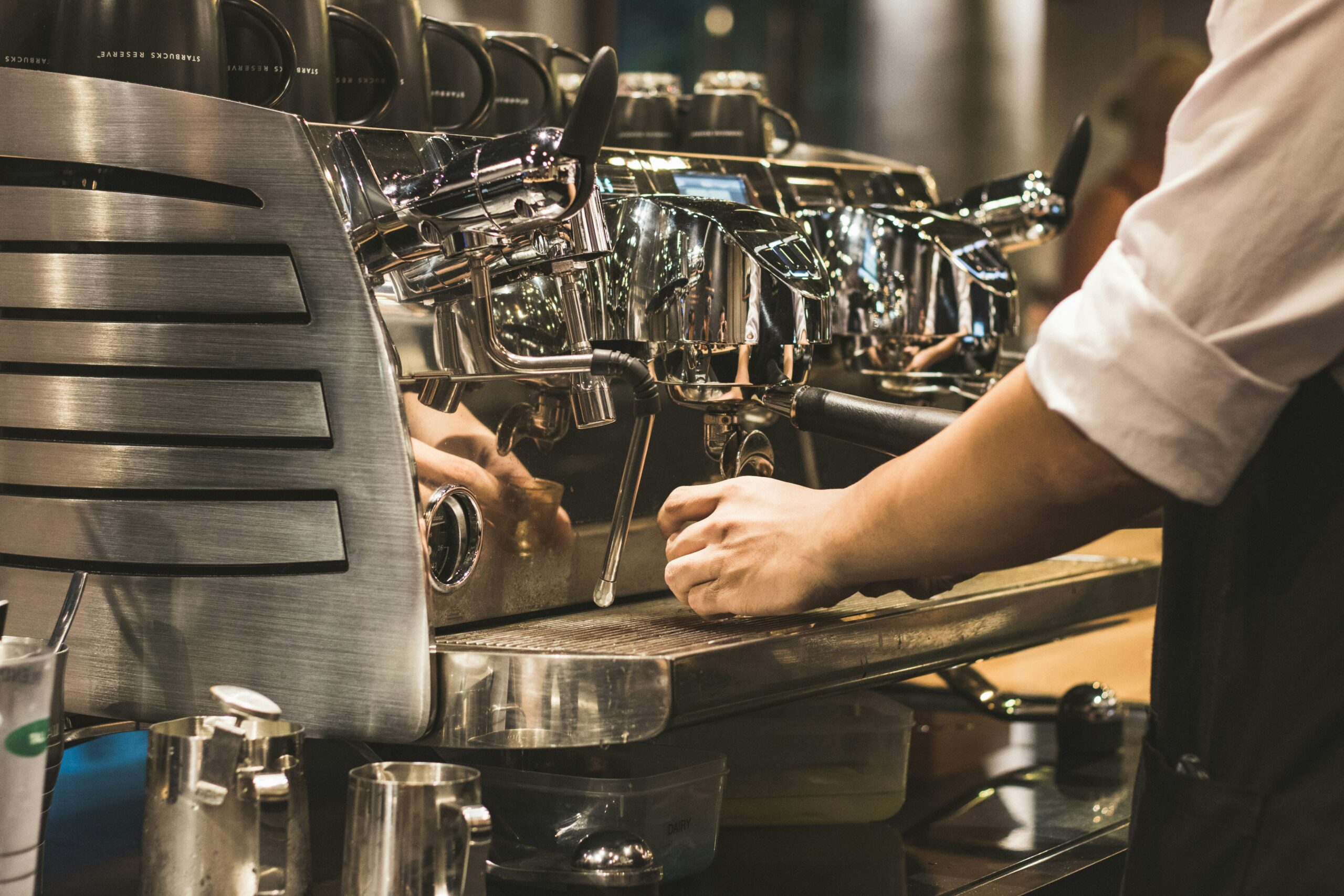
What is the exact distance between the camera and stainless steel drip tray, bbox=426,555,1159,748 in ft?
2.05

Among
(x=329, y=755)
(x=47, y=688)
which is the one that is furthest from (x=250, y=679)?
(x=329, y=755)

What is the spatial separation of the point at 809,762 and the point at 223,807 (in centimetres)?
38

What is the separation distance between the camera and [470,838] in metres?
0.54

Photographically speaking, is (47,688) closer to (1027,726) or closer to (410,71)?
(410,71)

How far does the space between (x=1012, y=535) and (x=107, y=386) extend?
0.44 m

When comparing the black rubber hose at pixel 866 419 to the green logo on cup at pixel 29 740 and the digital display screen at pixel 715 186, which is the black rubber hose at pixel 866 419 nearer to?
the digital display screen at pixel 715 186

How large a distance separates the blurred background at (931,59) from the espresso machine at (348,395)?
3.57ft

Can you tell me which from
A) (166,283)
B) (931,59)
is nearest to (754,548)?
(166,283)

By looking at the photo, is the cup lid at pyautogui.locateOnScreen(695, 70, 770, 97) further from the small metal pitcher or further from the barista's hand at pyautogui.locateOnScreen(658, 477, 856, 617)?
the small metal pitcher

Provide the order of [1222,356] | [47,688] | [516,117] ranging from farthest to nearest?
[516,117], [47,688], [1222,356]

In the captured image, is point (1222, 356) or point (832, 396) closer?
point (1222, 356)

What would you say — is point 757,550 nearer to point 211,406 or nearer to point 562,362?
point 562,362

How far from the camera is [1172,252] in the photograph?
425mm

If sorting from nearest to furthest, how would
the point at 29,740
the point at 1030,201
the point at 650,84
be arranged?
the point at 29,740 < the point at 1030,201 < the point at 650,84
